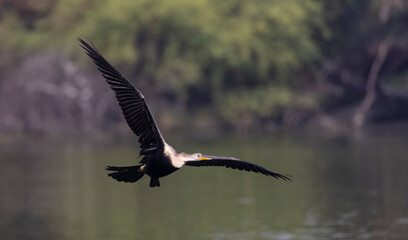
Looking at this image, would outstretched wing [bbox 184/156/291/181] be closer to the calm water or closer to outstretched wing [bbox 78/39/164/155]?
outstretched wing [bbox 78/39/164/155]

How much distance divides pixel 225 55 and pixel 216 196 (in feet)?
59.5

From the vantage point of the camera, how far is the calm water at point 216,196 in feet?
59.3

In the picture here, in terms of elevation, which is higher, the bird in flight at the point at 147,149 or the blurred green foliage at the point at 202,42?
the blurred green foliage at the point at 202,42

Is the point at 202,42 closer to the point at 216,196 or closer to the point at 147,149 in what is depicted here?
the point at 216,196

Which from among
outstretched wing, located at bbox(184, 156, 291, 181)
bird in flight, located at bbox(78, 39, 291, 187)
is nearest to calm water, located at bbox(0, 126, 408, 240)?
outstretched wing, located at bbox(184, 156, 291, 181)

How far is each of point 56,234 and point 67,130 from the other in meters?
20.9

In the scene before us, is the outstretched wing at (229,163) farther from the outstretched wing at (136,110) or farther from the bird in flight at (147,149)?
the outstretched wing at (136,110)

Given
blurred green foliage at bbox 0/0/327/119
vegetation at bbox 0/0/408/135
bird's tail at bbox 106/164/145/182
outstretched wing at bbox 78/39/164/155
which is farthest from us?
blurred green foliage at bbox 0/0/327/119

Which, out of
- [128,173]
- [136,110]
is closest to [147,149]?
[128,173]

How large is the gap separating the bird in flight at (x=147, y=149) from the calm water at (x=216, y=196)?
5873 millimetres

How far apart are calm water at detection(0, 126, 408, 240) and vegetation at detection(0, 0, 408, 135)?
604 cm

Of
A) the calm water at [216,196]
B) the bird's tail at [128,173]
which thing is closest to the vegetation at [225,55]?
the calm water at [216,196]

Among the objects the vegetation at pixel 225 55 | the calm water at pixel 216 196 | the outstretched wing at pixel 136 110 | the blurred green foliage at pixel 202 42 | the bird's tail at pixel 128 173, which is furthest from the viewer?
the blurred green foliage at pixel 202 42

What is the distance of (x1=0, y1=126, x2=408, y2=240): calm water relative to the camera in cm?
1806
